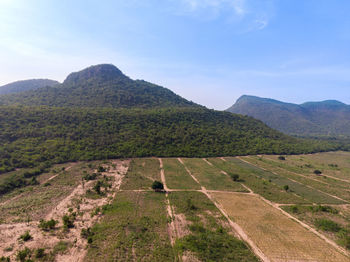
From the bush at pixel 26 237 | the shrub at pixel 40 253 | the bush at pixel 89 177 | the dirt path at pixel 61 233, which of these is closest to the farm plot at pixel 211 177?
the dirt path at pixel 61 233

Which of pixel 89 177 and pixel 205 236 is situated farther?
pixel 89 177

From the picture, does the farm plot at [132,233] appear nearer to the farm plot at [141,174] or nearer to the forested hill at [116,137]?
the farm plot at [141,174]

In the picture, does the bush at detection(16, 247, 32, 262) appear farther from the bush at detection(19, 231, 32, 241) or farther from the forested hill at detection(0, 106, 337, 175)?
the forested hill at detection(0, 106, 337, 175)

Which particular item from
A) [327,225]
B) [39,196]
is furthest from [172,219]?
[39,196]

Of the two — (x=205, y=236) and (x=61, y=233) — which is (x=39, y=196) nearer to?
(x=61, y=233)

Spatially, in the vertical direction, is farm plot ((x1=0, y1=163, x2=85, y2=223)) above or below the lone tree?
below

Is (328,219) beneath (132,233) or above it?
above

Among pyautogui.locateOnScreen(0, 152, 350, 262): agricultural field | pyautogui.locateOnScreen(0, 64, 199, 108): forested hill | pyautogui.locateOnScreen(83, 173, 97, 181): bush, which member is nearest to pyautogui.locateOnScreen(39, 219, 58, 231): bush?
pyautogui.locateOnScreen(0, 152, 350, 262): agricultural field
